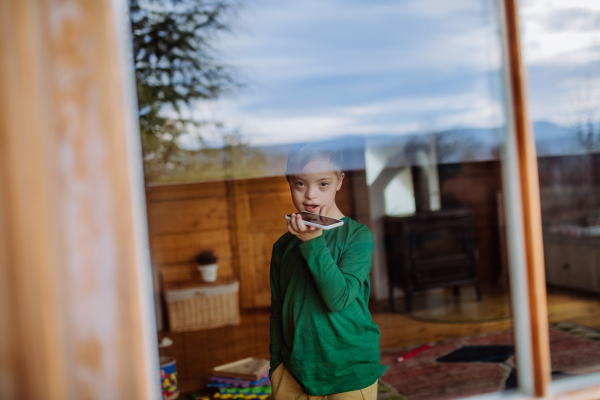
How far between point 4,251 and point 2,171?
115mm

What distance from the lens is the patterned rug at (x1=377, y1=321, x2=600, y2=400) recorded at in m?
2.35

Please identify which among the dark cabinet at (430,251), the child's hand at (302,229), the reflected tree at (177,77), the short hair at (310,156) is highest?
the reflected tree at (177,77)

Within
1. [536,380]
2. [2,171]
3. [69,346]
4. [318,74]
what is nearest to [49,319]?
[69,346]

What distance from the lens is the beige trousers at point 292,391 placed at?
1.08 meters

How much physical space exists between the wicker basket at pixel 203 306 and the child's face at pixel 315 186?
95.2 inches

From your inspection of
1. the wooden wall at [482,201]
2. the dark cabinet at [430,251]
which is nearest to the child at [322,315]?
the dark cabinet at [430,251]

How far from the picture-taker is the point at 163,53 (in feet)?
11.1

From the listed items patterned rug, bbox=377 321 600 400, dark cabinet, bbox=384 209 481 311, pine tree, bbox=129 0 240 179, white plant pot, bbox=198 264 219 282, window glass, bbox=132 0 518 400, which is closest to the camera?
patterned rug, bbox=377 321 600 400

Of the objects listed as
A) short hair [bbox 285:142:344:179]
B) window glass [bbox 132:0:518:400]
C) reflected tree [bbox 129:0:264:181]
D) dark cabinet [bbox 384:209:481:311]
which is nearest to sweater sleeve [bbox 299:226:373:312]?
short hair [bbox 285:142:344:179]

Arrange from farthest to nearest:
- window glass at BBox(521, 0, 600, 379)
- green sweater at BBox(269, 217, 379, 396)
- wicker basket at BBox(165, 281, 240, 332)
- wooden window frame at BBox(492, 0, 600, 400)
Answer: wicker basket at BBox(165, 281, 240, 332), window glass at BBox(521, 0, 600, 379), green sweater at BBox(269, 217, 379, 396), wooden window frame at BBox(492, 0, 600, 400)

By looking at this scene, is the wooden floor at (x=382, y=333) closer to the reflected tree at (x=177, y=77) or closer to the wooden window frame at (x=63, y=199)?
the reflected tree at (x=177, y=77)

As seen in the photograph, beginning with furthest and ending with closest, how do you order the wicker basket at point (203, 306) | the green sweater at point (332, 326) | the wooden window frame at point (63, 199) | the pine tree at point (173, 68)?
the wicker basket at point (203, 306)
the pine tree at point (173, 68)
the green sweater at point (332, 326)
the wooden window frame at point (63, 199)

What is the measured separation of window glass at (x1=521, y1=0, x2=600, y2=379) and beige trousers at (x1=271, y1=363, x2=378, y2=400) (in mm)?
1973

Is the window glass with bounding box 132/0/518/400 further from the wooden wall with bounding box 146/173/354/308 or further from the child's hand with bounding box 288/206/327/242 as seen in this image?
the child's hand with bounding box 288/206/327/242
